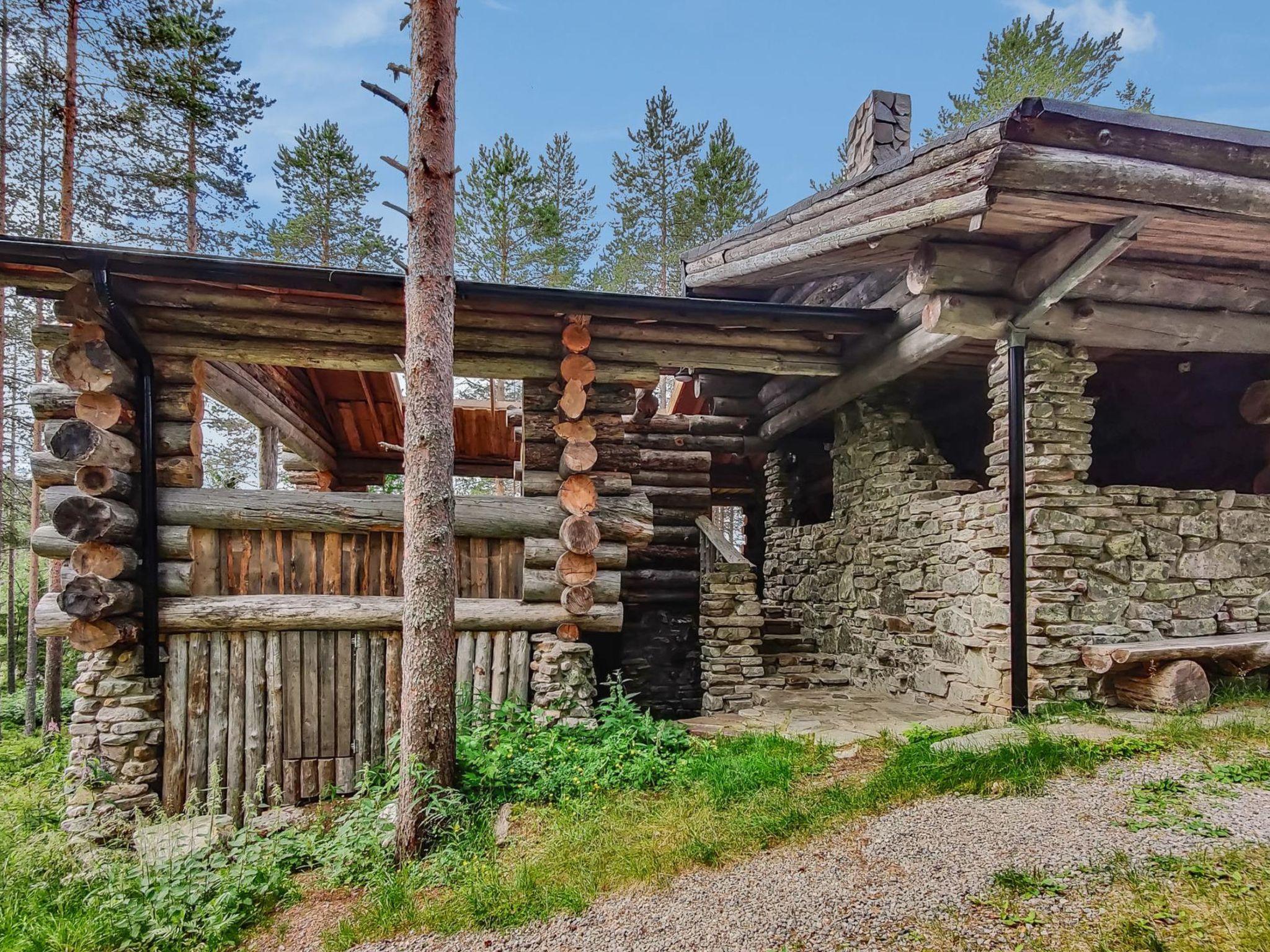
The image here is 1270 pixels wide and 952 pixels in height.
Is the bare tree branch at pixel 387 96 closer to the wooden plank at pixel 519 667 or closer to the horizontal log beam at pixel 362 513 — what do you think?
the horizontal log beam at pixel 362 513

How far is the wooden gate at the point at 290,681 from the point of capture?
5.28 meters

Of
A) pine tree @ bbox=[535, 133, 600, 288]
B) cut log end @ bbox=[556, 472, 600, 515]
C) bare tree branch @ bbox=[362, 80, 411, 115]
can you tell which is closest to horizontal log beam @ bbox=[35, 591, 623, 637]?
cut log end @ bbox=[556, 472, 600, 515]

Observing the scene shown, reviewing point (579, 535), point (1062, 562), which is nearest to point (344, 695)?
point (579, 535)

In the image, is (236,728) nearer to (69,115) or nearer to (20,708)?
(69,115)

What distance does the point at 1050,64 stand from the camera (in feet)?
42.6

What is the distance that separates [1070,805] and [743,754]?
196 centimetres

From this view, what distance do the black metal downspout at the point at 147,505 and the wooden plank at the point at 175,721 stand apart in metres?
0.12

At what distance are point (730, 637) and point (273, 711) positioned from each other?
4.47 m

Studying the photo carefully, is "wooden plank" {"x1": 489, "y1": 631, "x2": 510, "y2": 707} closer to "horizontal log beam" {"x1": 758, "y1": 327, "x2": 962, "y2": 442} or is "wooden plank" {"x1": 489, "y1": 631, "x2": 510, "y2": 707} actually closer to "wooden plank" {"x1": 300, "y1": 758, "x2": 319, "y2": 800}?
"wooden plank" {"x1": 300, "y1": 758, "x2": 319, "y2": 800}

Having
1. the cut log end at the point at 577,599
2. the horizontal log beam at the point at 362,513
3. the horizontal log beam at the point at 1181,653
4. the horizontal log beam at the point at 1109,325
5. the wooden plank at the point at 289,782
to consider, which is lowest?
the wooden plank at the point at 289,782

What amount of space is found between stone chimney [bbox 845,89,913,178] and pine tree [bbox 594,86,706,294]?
9846 mm

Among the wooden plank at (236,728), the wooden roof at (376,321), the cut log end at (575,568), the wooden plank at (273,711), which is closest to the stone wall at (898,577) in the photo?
the wooden roof at (376,321)

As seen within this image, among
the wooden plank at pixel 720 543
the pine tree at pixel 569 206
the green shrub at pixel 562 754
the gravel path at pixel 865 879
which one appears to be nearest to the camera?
the gravel path at pixel 865 879

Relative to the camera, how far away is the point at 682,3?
69062 mm
